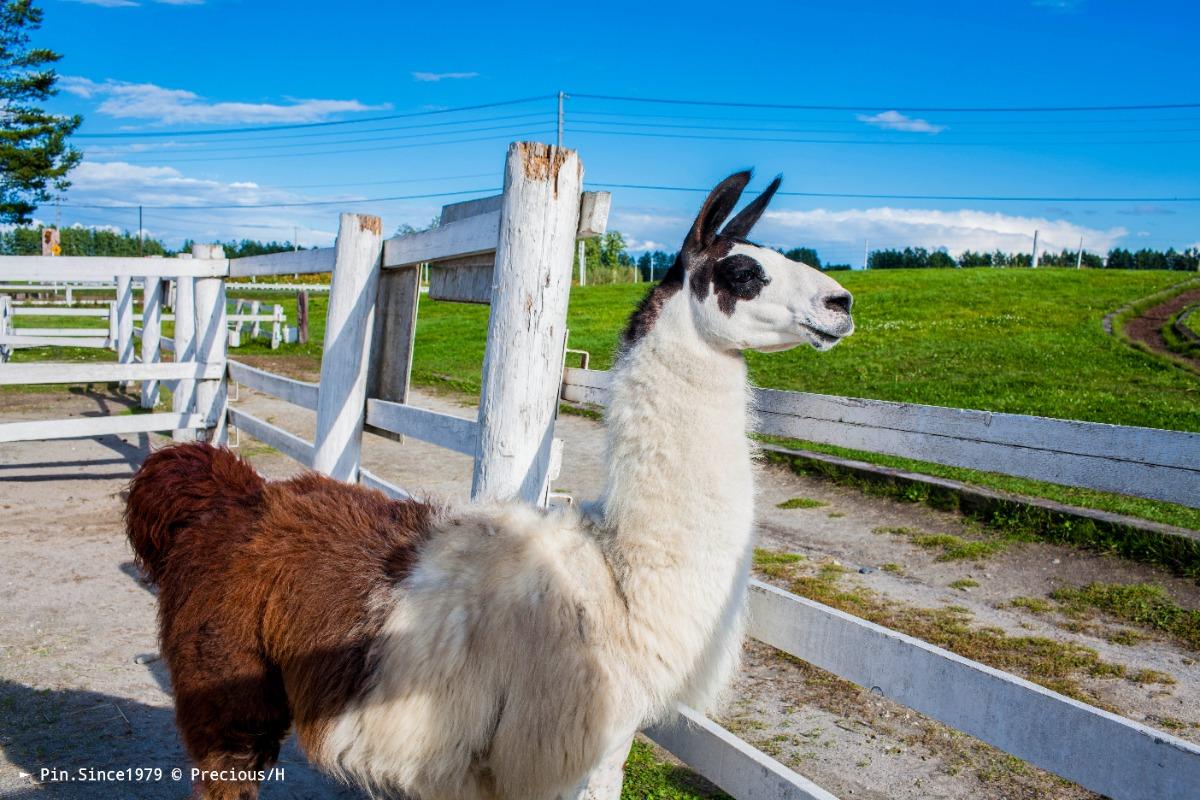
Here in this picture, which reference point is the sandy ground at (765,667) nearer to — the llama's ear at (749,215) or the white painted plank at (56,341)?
the llama's ear at (749,215)

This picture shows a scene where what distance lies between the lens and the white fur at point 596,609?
236 centimetres

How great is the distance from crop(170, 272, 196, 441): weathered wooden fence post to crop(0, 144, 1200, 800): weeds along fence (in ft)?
10.9

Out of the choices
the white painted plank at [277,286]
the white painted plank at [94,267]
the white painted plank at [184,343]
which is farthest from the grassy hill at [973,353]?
the white painted plank at [94,267]

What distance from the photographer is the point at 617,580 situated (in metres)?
2.46

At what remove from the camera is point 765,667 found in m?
4.66

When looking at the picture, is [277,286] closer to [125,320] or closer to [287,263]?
[125,320]

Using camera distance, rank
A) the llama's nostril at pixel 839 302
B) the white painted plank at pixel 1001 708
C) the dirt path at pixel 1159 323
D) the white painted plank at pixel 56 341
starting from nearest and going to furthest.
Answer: the white painted plank at pixel 1001 708
the llama's nostril at pixel 839 302
the white painted plank at pixel 56 341
the dirt path at pixel 1159 323

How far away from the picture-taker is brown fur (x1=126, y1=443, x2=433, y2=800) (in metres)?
2.59

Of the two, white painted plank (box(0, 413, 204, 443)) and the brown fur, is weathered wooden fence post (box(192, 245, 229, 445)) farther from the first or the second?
the brown fur

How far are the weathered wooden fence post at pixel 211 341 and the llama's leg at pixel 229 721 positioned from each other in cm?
529

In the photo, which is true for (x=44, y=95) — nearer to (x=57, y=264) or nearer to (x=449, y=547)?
(x=57, y=264)

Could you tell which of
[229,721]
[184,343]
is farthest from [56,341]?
[229,721]

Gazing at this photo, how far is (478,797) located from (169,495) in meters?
1.51

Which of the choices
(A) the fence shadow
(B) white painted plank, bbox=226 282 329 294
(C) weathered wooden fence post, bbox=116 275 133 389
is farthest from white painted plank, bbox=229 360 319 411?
(B) white painted plank, bbox=226 282 329 294
